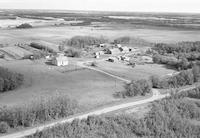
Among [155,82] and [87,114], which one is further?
[155,82]

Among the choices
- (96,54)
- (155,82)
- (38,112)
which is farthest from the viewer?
(96,54)

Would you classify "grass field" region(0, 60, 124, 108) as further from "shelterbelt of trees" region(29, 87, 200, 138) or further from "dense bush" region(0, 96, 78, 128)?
"shelterbelt of trees" region(29, 87, 200, 138)


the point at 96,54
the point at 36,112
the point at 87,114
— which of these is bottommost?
the point at 87,114

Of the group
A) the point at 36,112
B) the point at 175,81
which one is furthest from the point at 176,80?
the point at 36,112

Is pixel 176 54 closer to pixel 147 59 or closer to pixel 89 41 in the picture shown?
pixel 147 59

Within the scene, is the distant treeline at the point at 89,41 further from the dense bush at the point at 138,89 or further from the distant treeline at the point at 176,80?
the dense bush at the point at 138,89
